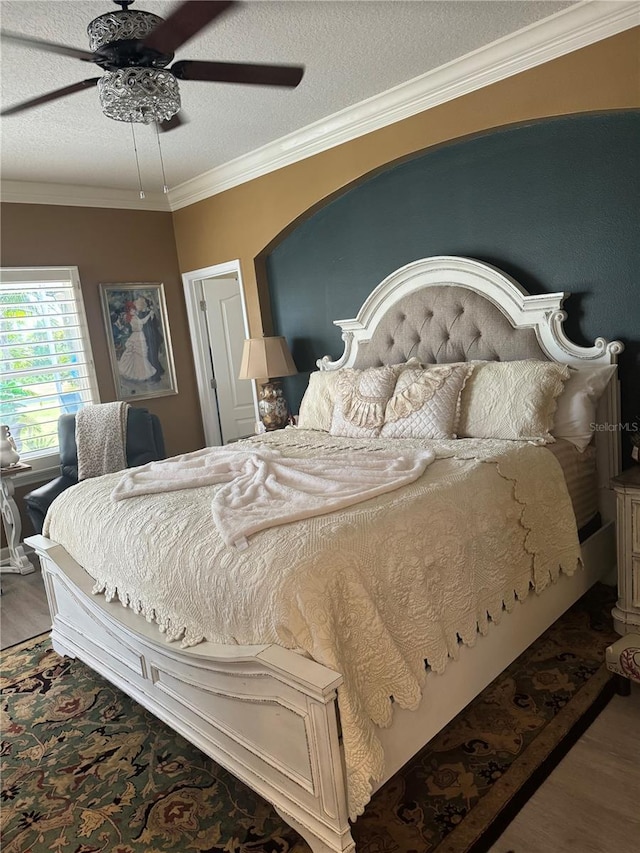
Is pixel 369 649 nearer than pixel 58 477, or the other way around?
pixel 369 649

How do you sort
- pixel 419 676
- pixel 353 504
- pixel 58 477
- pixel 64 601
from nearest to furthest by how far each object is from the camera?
pixel 419 676 < pixel 353 504 < pixel 64 601 < pixel 58 477

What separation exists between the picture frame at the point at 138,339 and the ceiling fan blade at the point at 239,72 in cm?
300

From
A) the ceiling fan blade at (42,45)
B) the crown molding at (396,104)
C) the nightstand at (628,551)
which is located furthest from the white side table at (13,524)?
the nightstand at (628,551)

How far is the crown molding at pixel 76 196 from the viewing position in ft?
14.3

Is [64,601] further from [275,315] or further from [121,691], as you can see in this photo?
[275,315]

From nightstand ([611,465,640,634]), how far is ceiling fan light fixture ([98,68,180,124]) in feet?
7.34

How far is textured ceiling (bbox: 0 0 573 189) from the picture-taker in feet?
7.85

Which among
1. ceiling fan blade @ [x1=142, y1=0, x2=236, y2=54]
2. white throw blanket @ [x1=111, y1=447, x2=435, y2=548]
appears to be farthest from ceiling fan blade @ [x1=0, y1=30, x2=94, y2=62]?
white throw blanket @ [x1=111, y1=447, x2=435, y2=548]

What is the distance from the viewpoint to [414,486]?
2160mm

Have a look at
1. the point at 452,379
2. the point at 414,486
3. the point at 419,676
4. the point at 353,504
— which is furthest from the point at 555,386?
the point at 419,676

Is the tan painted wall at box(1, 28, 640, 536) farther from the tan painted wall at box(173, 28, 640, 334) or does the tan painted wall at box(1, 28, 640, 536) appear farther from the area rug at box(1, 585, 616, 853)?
the area rug at box(1, 585, 616, 853)

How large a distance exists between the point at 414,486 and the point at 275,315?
2.88 metres

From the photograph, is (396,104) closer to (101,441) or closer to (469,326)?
(469,326)

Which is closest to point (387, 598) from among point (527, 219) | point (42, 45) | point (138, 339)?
point (42, 45)
